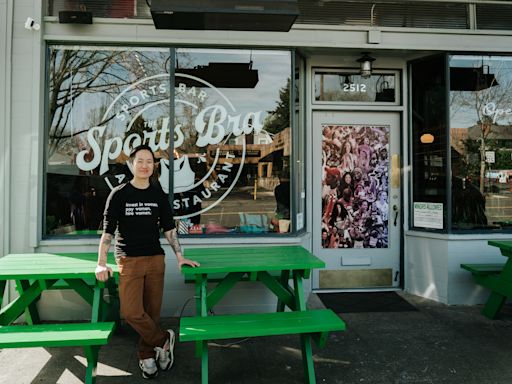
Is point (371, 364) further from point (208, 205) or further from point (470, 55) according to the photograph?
point (470, 55)

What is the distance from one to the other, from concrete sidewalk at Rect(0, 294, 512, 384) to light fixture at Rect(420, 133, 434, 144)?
221 cm

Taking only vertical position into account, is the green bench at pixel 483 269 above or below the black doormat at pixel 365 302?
above

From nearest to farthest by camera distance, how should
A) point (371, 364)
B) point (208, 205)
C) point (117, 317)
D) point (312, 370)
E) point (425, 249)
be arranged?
point (312, 370)
point (371, 364)
point (117, 317)
point (208, 205)
point (425, 249)

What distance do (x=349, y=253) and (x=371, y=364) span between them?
86.2 inches

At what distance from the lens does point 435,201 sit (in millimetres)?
5277

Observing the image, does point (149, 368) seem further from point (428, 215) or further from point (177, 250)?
point (428, 215)

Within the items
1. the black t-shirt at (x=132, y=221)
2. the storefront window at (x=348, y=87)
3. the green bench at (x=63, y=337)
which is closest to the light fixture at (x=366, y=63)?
the storefront window at (x=348, y=87)

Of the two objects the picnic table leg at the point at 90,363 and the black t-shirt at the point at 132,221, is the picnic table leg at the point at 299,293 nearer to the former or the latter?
the black t-shirt at the point at 132,221

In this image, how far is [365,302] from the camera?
5.16 metres

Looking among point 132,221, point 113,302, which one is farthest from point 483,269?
point 113,302

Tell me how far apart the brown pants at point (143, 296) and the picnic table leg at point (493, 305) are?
11.3ft

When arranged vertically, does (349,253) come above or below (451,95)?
below

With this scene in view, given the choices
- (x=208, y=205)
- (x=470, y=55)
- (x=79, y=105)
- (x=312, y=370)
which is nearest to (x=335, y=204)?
(x=208, y=205)

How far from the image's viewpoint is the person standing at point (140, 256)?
3238 millimetres
